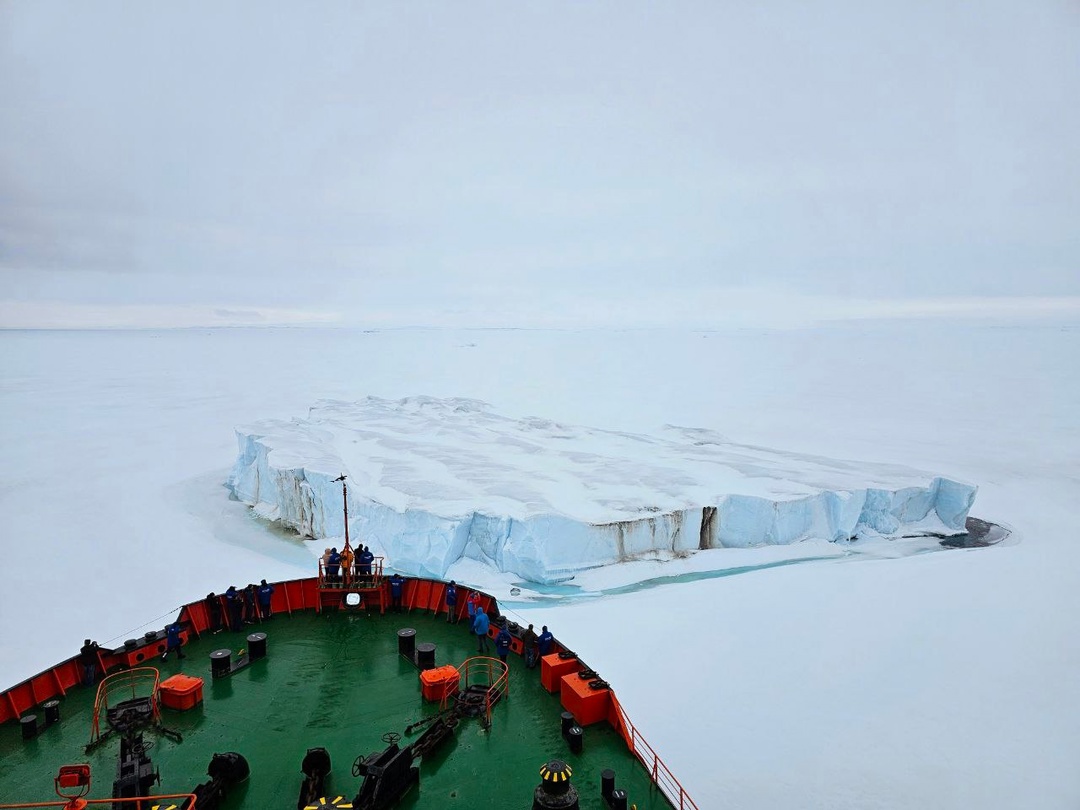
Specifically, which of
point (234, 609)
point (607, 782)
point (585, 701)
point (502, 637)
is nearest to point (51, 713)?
point (234, 609)

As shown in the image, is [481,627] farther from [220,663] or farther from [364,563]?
[220,663]

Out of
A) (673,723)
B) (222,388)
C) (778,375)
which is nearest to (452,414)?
(673,723)

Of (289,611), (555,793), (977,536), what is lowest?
(977,536)

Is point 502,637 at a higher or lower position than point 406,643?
higher

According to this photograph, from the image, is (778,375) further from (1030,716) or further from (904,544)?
(1030,716)

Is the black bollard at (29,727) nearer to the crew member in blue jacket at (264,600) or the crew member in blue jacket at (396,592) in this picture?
the crew member in blue jacket at (264,600)

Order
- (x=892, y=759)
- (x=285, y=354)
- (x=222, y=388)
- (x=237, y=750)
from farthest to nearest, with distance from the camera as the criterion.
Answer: (x=285, y=354), (x=222, y=388), (x=892, y=759), (x=237, y=750)

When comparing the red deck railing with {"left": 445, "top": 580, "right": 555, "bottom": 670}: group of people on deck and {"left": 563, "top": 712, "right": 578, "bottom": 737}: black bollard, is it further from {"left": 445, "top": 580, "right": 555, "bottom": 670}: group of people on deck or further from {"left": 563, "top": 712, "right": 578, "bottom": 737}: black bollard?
{"left": 563, "top": 712, "right": 578, "bottom": 737}: black bollard
